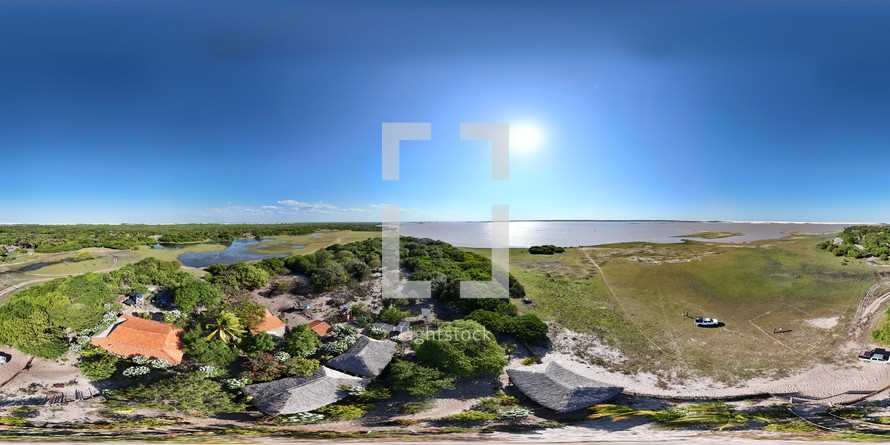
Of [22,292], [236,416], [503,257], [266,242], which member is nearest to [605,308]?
[503,257]

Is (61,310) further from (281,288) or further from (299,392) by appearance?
(299,392)

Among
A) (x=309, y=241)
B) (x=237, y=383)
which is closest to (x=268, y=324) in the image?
(x=237, y=383)

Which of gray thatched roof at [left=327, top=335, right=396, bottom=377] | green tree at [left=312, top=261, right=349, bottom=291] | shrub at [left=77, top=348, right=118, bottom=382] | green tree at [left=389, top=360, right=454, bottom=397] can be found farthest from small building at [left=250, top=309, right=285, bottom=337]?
green tree at [left=389, top=360, right=454, bottom=397]

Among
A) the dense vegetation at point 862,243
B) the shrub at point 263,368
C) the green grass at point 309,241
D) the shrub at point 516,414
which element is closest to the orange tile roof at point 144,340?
the shrub at point 263,368

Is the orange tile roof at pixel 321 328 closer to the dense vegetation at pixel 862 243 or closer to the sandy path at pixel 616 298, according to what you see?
the sandy path at pixel 616 298

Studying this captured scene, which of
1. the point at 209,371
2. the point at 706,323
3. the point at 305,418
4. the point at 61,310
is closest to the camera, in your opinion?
the point at 305,418

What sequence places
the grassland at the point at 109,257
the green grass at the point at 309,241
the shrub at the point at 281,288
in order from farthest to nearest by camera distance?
the green grass at the point at 309,241 < the shrub at the point at 281,288 < the grassland at the point at 109,257

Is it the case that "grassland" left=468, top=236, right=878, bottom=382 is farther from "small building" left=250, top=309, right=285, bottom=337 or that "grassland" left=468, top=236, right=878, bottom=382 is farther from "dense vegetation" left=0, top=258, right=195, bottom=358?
"dense vegetation" left=0, top=258, right=195, bottom=358
